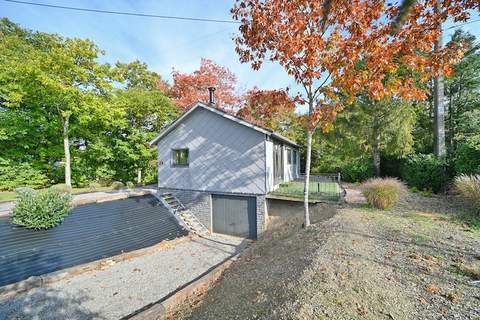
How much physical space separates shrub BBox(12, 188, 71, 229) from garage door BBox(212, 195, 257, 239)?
246 inches

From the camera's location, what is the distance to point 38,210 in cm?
749

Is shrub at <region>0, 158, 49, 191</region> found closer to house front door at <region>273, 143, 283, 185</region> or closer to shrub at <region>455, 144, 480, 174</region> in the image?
house front door at <region>273, 143, 283, 185</region>

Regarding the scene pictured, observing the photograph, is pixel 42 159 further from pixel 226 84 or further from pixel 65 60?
pixel 226 84

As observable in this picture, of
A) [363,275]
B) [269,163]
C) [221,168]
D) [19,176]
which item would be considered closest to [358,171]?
[269,163]

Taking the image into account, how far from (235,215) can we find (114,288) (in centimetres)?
602

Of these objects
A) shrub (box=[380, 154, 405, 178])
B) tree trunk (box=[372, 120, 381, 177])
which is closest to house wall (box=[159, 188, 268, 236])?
tree trunk (box=[372, 120, 381, 177])

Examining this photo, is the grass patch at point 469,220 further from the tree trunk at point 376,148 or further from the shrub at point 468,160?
the tree trunk at point 376,148

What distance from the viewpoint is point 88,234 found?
7844mm

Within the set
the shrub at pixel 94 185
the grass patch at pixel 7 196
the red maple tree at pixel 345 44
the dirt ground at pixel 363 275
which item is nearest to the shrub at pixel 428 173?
the dirt ground at pixel 363 275

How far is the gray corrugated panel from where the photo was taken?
6.18 metres

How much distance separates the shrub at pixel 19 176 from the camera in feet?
46.1

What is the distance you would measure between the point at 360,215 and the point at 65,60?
1640 centimetres

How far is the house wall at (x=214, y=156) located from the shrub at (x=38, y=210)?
17.3ft

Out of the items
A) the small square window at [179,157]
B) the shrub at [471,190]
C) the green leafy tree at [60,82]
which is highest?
the green leafy tree at [60,82]
